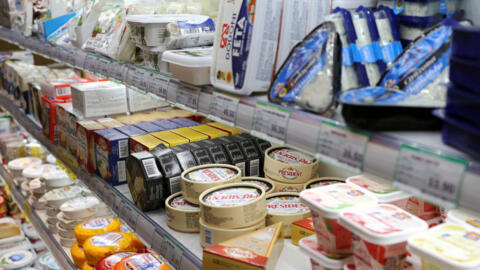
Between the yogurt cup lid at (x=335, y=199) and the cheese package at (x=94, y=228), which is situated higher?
the yogurt cup lid at (x=335, y=199)

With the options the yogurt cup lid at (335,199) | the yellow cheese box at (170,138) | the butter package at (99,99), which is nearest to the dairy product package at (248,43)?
the yogurt cup lid at (335,199)

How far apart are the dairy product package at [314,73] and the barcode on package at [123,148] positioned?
1.03 meters

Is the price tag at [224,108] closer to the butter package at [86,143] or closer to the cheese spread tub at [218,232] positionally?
the cheese spread tub at [218,232]

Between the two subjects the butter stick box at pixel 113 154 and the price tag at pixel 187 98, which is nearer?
the price tag at pixel 187 98

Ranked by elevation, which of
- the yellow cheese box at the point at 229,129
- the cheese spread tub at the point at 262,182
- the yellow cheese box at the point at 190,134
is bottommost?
the cheese spread tub at the point at 262,182

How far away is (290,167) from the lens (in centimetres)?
150

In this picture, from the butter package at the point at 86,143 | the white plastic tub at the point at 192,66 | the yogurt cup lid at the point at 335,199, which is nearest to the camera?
the yogurt cup lid at the point at 335,199

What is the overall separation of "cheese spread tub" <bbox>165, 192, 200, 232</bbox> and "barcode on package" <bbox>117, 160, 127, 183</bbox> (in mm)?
429

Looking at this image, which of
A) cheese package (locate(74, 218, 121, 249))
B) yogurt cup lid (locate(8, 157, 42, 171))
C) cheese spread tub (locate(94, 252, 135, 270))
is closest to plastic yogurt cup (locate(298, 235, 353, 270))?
cheese spread tub (locate(94, 252, 135, 270))

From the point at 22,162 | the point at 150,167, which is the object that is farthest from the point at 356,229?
the point at 22,162

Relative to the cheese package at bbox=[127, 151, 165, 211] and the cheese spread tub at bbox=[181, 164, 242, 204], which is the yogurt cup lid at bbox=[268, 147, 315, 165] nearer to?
the cheese spread tub at bbox=[181, 164, 242, 204]

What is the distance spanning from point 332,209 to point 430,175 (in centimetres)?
33

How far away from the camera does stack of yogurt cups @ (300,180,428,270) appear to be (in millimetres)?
857

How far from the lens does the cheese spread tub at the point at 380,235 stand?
2.76 feet
